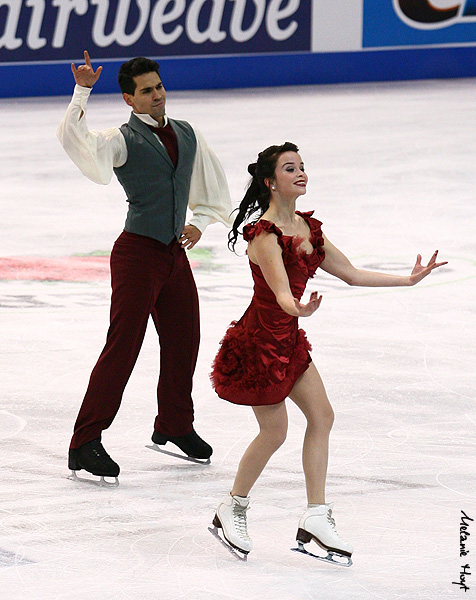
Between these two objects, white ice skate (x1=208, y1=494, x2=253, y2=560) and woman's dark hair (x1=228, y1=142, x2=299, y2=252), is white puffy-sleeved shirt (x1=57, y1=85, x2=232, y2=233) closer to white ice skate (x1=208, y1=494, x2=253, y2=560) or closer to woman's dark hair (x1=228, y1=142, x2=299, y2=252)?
woman's dark hair (x1=228, y1=142, x2=299, y2=252)

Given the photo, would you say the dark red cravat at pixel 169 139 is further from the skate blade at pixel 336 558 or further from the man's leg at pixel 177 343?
the skate blade at pixel 336 558

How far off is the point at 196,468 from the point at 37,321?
211 centimetres

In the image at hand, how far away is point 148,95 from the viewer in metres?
4.19

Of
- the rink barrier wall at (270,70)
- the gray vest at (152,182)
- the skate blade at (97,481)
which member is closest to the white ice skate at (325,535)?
the skate blade at (97,481)

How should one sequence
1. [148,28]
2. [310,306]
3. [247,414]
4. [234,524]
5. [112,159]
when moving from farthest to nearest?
[148,28] → [247,414] → [112,159] → [234,524] → [310,306]

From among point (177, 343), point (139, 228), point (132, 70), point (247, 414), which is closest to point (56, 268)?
point (247, 414)

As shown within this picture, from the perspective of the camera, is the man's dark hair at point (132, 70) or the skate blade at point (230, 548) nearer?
the skate blade at point (230, 548)

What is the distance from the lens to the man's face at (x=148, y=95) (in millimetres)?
4176

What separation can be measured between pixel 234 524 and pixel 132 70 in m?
1.62

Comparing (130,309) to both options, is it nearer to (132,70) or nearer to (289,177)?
(132,70)

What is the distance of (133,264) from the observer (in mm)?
4203

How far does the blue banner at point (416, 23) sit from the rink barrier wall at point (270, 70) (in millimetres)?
139

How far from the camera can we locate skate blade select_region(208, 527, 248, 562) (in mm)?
3535

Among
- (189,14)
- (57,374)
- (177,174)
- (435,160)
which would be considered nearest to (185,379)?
(177,174)
